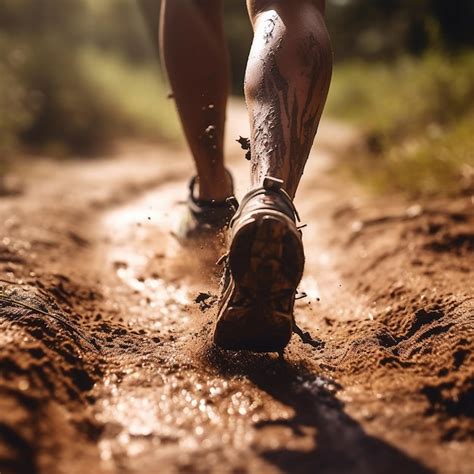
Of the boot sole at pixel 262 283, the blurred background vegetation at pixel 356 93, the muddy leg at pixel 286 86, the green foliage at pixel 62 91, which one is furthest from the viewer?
the green foliage at pixel 62 91

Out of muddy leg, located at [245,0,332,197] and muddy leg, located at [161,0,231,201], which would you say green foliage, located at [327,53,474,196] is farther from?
muddy leg, located at [245,0,332,197]

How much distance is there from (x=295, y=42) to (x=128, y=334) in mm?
890

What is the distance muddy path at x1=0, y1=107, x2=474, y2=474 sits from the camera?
92 centimetres

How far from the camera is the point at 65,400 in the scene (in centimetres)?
104

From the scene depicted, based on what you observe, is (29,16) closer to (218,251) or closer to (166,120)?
(166,120)

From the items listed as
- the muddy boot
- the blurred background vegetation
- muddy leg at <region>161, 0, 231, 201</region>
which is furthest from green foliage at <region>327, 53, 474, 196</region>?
the muddy boot

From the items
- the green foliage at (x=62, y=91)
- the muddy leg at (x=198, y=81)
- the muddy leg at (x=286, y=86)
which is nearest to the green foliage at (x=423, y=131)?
the muddy leg at (x=198, y=81)

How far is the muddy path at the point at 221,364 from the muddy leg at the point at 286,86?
0.46m

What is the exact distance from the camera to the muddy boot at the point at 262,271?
3.49 ft

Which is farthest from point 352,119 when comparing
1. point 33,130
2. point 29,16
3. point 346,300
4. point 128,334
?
point 128,334

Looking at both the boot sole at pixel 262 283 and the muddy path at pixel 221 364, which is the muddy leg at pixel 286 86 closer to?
the boot sole at pixel 262 283

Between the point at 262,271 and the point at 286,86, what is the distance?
46 centimetres

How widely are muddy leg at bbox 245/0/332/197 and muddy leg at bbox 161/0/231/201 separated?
0.50 meters

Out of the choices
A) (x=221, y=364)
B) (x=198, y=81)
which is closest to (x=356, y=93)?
(x=198, y=81)
